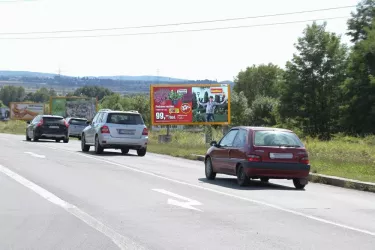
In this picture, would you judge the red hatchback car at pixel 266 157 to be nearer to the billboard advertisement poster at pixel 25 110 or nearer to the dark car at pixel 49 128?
the dark car at pixel 49 128

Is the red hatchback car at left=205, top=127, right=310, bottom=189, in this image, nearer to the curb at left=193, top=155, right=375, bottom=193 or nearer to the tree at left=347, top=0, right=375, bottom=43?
the curb at left=193, top=155, right=375, bottom=193

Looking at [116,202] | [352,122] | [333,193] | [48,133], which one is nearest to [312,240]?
[116,202]

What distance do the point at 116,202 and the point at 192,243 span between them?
171 inches

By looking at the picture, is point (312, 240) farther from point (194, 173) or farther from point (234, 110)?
point (234, 110)

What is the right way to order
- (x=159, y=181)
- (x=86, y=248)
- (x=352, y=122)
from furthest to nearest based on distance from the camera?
1. (x=352, y=122)
2. (x=159, y=181)
3. (x=86, y=248)

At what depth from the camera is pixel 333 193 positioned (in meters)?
16.9

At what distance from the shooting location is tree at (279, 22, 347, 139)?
84188 millimetres

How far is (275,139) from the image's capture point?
17.5 metres

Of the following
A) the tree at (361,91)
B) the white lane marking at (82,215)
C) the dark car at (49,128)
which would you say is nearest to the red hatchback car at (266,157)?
the white lane marking at (82,215)

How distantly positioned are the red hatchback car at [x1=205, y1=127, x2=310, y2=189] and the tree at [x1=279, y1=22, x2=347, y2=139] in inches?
2579

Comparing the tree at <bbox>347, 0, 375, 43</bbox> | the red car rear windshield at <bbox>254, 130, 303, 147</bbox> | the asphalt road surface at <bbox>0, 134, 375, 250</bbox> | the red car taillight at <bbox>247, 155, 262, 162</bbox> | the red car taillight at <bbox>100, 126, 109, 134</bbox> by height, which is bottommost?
the asphalt road surface at <bbox>0, 134, 375, 250</bbox>

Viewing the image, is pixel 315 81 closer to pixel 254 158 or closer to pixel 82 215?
pixel 254 158

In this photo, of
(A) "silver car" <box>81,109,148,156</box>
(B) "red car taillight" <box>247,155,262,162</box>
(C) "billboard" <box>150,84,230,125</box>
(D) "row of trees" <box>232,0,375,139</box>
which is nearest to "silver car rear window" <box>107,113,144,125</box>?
(A) "silver car" <box>81,109,148,156</box>

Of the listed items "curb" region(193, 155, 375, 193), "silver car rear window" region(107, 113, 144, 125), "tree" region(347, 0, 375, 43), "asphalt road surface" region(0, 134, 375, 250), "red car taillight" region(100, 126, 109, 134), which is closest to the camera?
"asphalt road surface" region(0, 134, 375, 250)
